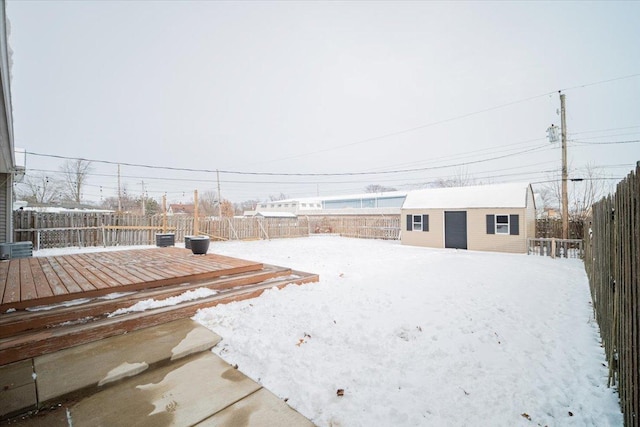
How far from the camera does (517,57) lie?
2464 centimetres

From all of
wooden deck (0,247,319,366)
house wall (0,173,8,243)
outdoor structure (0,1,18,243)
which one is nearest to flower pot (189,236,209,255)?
wooden deck (0,247,319,366)

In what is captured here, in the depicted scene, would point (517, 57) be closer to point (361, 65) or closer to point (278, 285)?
point (361, 65)

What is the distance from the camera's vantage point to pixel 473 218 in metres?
13.1

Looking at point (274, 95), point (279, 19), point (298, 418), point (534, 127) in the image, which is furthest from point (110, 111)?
point (534, 127)

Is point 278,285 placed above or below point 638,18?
below

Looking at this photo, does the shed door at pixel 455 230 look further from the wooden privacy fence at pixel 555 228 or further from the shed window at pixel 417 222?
the wooden privacy fence at pixel 555 228

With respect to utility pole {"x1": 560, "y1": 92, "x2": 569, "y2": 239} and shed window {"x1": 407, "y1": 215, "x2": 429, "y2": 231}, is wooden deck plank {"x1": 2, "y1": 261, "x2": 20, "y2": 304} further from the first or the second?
utility pole {"x1": 560, "y1": 92, "x2": 569, "y2": 239}

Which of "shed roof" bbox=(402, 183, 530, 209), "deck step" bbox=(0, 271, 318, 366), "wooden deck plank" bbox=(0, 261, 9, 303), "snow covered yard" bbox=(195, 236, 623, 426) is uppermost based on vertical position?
"shed roof" bbox=(402, 183, 530, 209)

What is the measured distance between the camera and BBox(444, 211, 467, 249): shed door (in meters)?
13.4

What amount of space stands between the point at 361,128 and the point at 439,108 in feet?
35.5

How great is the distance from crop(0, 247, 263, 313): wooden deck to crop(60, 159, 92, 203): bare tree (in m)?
31.5

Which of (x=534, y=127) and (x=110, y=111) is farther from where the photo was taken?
(x=110, y=111)

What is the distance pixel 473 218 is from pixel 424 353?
1185 centimetres

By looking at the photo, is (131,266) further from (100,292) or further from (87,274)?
(100,292)
